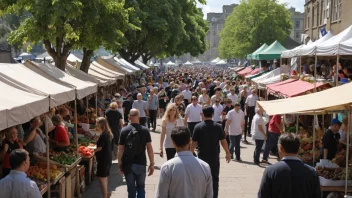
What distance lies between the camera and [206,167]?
191 inches

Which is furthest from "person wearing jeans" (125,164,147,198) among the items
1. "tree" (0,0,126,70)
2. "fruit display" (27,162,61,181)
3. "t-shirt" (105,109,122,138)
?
"tree" (0,0,126,70)

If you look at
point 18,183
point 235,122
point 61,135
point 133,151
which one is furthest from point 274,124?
point 18,183

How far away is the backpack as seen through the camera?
24.1ft

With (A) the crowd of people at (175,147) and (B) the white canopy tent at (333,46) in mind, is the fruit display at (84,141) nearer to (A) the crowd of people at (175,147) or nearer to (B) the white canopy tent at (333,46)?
(A) the crowd of people at (175,147)

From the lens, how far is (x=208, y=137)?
7625 mm

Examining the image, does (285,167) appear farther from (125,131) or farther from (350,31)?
(350,31)

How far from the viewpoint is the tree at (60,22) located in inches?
535

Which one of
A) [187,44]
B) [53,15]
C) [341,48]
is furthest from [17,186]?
[187,44]

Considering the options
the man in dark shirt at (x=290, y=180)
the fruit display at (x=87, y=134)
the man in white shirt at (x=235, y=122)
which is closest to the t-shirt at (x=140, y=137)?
the man in dark shirt at (x=290, y=180)

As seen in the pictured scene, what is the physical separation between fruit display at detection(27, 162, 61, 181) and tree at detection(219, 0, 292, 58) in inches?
1683

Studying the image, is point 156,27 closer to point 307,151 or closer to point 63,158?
point 307,151

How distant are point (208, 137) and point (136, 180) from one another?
1329 mm

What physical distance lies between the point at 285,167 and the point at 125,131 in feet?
11.2

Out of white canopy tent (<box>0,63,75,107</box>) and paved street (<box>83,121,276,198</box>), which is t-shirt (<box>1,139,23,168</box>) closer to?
white canopy tent (<box>0,63,75,107</box>)
